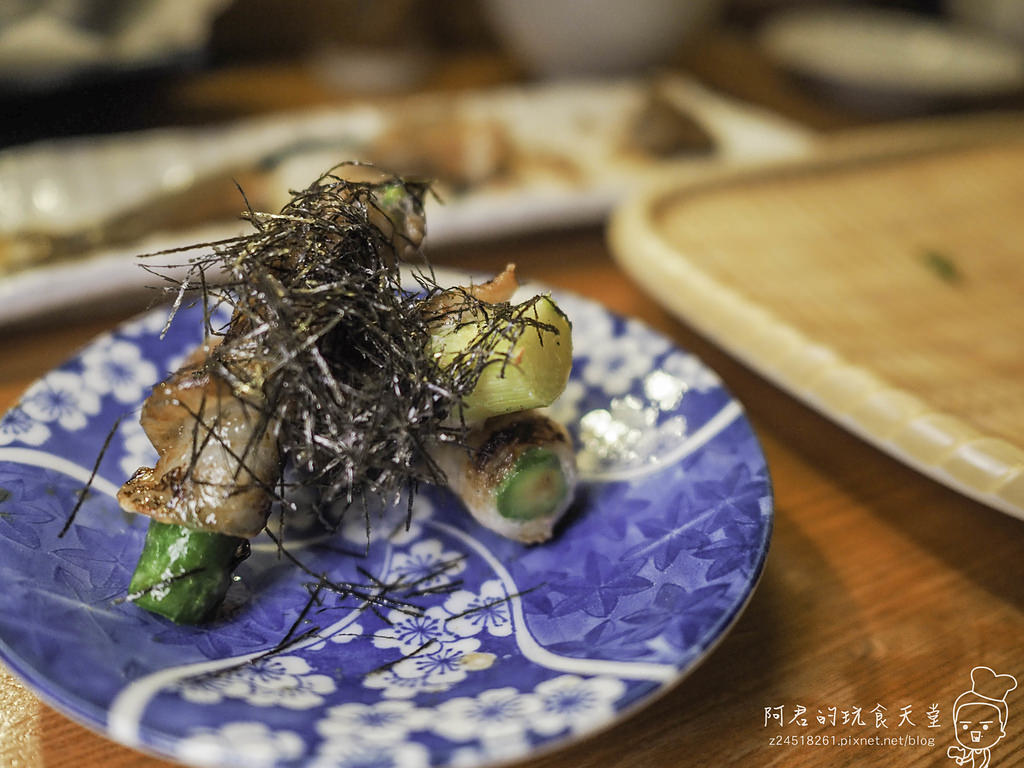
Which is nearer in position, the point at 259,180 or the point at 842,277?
the point at 842,277

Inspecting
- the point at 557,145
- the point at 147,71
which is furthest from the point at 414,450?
the point at 147,71

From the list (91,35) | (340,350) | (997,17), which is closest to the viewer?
(340,350)

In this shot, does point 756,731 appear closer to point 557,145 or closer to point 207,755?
point 207,755

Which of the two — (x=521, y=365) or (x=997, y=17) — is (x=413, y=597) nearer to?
(x=521, y=365)

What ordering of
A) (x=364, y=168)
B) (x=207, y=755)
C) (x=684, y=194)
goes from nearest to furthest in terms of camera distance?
(x=207, y=755) < (x=364, y=168) < (x=684, y=194)

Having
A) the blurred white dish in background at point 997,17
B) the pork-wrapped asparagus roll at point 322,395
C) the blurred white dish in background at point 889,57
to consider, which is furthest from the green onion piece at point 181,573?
the blurred white dish in background at point 997,17

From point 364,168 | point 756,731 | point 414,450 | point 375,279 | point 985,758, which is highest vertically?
point 364,168

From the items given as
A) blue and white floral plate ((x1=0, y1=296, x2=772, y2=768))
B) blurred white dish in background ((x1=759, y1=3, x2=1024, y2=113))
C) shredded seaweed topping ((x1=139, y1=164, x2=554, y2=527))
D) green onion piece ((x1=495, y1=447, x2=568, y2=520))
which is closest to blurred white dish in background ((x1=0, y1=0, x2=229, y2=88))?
blue and white floral plate ((x1=0, y1=296, x2=772, y2=768))

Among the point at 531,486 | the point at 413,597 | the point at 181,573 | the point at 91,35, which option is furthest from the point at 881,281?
the point at 91,35

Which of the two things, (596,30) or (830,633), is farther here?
(596,30)
